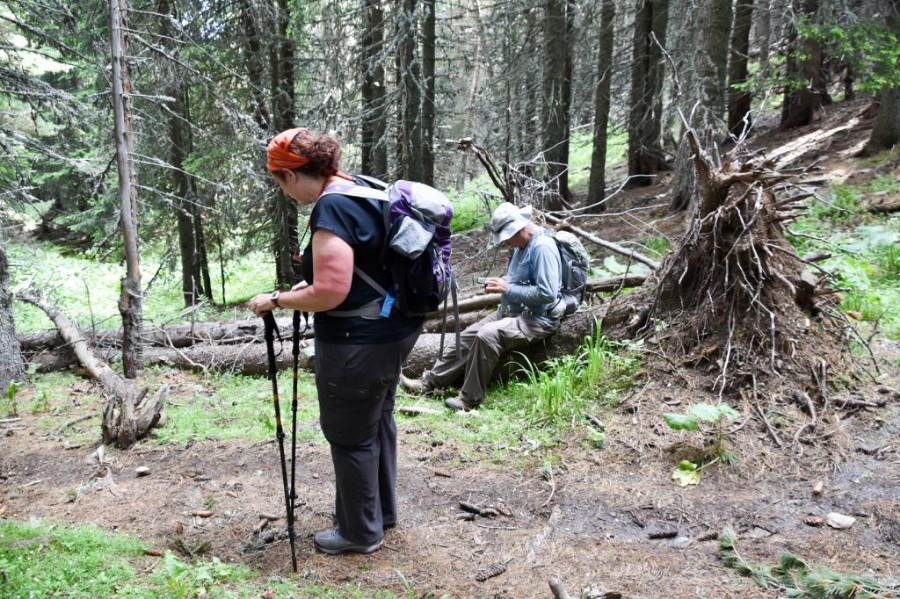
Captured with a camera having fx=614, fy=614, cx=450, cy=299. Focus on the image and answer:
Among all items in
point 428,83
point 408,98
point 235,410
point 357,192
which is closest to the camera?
point 357,192

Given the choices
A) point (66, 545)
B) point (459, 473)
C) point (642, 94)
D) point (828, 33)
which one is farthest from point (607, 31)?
point (66, 545)

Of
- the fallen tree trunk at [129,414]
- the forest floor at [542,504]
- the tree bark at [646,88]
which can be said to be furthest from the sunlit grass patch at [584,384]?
the tree bark at [646,88]

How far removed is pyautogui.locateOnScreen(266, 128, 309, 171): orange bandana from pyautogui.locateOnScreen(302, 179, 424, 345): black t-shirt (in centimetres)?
23

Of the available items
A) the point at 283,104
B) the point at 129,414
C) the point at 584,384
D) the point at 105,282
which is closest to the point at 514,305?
the point at 584,384

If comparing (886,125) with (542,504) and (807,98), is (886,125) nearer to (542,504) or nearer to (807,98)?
(807,98)

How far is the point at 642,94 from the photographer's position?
13.2m

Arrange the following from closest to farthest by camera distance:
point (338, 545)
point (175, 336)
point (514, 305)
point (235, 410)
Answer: point (338, 545)
point (514, 305)
point (235, 410)
point (175, 336)

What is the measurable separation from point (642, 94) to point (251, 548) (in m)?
12.4

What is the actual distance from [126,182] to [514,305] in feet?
15.3

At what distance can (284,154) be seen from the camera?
3039mm

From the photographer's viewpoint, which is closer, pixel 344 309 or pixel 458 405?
pixel 344 309

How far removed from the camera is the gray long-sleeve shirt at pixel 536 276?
5.75 m

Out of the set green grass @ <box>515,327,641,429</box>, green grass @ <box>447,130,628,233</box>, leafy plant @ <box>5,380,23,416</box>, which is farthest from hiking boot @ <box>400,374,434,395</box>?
green grass @ <box>447,130,628,233</box>

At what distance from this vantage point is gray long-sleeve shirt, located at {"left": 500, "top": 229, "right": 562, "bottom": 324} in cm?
575
